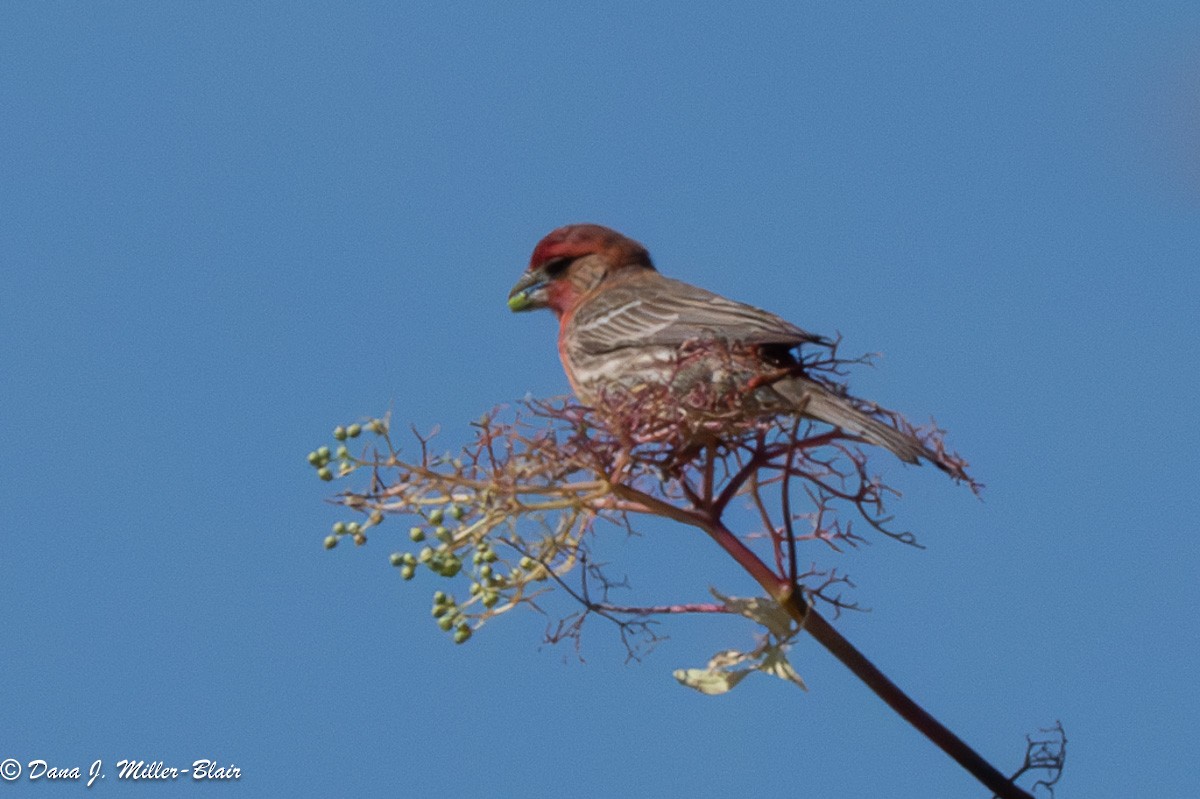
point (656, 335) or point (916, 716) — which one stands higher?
point (656, 335)

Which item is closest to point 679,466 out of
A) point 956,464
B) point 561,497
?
point 561,497

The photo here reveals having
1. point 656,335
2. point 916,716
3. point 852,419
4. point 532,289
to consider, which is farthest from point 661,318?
point 916,716

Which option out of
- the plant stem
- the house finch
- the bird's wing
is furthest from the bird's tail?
the plant stem

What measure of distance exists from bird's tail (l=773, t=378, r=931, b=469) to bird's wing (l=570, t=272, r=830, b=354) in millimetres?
422

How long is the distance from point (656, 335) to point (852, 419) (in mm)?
1856

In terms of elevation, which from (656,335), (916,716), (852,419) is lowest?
(916,716)

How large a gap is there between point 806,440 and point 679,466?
0.38 metres

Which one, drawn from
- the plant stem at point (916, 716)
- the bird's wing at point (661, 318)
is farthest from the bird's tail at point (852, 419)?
the plant stem at point (916, 716)

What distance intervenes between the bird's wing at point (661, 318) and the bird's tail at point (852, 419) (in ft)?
1.39

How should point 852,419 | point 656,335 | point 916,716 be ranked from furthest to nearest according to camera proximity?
point 656,335, point 852,419, point 916,716

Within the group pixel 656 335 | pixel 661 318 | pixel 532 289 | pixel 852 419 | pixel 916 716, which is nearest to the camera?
pixel 916 716

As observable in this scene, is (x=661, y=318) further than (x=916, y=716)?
Yes

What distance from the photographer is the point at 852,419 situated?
5297 mm

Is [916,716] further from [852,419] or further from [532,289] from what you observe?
[532,289]
